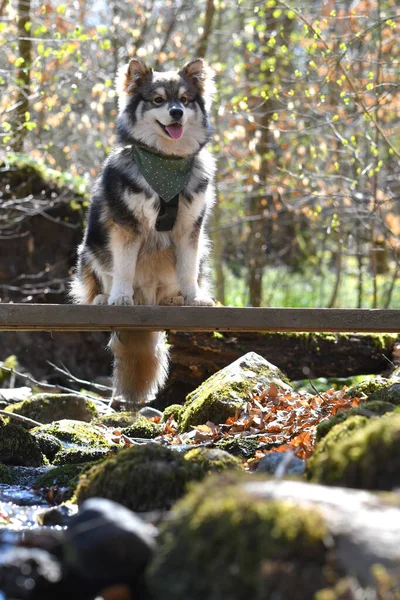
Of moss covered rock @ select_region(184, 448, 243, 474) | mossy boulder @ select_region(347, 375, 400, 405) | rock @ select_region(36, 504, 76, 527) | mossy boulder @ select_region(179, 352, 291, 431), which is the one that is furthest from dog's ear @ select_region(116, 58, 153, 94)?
rock @ select_region(36, 504, 76, 527)

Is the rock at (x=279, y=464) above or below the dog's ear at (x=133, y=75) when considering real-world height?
below

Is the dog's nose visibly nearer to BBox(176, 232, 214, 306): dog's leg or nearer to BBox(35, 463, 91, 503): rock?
BBox(176, 232, 214, 306): dog's leg

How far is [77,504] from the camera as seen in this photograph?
3.72m

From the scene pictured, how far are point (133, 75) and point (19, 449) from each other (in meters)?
2.84

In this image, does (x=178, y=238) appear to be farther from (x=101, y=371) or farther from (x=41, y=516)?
(x=101, y=371)

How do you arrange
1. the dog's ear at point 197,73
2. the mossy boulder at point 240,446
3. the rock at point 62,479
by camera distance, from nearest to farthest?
the rock at point 62,479, the mossy boulder at point 240,446, the dog's ear at point 197,73

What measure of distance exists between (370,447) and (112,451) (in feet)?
8.67

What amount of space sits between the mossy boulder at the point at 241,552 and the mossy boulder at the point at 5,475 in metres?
2.33

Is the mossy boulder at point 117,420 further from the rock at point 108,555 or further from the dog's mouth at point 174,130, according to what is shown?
the rock at point 108,555

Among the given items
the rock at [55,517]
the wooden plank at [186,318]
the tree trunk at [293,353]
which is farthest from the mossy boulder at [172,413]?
the rock at [55,517]

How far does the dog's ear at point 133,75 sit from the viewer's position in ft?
18.8

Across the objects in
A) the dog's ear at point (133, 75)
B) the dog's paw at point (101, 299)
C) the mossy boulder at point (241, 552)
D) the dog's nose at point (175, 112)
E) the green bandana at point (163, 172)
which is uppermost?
the dog's ear at point (133, 75)

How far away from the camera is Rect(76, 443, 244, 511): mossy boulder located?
335 centimetres

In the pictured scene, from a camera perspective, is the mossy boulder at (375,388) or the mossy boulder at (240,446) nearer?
the mossy boulder at (240,446)
